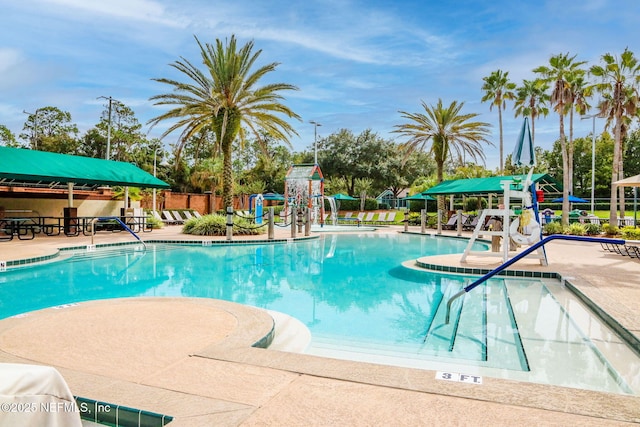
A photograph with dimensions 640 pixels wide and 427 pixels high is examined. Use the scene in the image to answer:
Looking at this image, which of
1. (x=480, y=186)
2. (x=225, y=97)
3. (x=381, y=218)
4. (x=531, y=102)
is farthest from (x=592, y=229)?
(x=531, y=102)

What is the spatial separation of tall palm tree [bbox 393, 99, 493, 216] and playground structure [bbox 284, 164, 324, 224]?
716 cm

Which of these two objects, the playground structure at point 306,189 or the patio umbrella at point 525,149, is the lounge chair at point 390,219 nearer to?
the playground structure at point 306,189

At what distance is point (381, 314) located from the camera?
6258mm

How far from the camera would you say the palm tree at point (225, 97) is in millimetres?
18141

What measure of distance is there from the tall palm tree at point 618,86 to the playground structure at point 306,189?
16.7 meters

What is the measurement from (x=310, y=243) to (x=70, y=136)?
3613cm

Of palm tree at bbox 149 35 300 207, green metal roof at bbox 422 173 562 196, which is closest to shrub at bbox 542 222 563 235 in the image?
green metal roof at bbox 422 173 562 196

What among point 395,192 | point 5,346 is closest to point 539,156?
point 395,192

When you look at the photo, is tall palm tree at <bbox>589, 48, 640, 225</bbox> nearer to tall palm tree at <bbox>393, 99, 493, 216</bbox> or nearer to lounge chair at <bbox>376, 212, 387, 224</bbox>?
tall palm tree at <bbox>393, 99, 493, 216</bbox>

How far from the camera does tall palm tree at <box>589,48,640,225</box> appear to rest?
20.4 meters

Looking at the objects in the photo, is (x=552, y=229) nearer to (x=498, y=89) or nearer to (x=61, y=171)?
(x=498, y=89)

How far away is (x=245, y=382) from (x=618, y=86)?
2429cm

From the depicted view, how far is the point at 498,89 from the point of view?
3441 cm

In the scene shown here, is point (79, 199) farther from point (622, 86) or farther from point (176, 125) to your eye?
point (622, 86)
